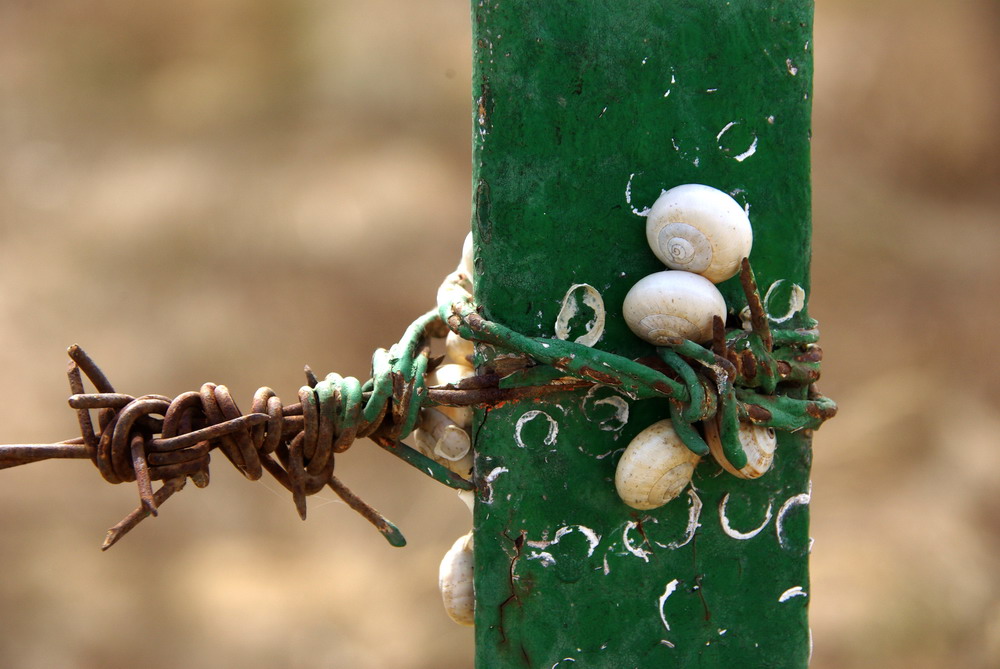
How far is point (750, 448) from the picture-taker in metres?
1.01

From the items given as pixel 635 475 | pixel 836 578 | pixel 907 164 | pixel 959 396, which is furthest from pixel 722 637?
pixel 907 164

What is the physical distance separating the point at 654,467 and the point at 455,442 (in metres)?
0.22

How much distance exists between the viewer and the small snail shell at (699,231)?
96 cm

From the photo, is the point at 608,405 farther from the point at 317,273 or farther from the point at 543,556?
the point at 317,273

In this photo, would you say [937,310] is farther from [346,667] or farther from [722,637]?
[722,637]

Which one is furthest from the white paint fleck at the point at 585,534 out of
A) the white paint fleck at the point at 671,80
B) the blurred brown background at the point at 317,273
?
the blurred brown background at the point at 317,273

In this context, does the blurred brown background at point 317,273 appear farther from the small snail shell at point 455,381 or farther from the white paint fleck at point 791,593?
the small snail shell at point 455,381

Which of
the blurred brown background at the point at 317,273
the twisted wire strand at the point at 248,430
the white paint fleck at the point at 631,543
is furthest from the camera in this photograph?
the blurred brown background at the point at 317,273

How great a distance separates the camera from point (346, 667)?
3461mm

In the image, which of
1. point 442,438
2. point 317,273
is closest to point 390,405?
point 442,438

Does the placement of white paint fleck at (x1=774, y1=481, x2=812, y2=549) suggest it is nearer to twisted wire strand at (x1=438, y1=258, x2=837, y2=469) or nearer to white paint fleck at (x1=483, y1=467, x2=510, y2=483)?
twisted wire strand at (x1=438, y1=258, x2=837, y2=469)

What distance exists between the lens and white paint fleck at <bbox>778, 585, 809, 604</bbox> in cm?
108

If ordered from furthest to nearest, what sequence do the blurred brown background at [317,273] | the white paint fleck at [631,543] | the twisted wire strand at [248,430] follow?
1. the blurred brown background at [317,273]
2. the white paint fleck at [631,543]
3. the twisted wire strand at [248,430]

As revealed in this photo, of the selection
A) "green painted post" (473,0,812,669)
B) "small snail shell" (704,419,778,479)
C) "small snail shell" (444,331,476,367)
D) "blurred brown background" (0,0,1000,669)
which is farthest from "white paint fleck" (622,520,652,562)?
"blurred brown background" (0,0,1000,669)
